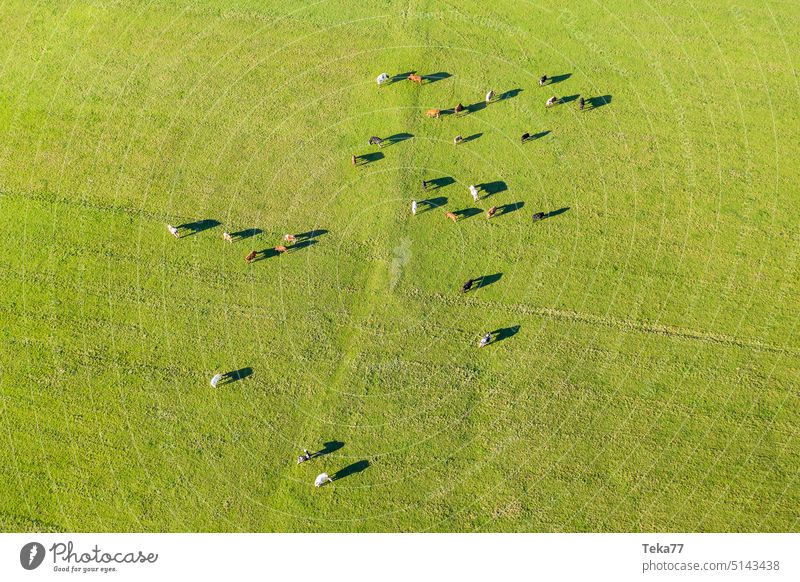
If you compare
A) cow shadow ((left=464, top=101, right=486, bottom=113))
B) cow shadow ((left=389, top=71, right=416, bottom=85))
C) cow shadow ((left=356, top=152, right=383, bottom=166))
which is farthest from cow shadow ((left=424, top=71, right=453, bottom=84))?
cow shadow ((left=356, top=152, right=383, bottom=166))

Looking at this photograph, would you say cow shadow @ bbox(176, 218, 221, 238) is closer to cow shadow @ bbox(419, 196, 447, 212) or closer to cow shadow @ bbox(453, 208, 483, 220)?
cow shadow @ bbox(419, 196, 447, 212)

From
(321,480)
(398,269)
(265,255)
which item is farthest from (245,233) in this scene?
(321,480)

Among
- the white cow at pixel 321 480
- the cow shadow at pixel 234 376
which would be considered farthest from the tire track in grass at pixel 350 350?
the cow shadow at pixel 234 376

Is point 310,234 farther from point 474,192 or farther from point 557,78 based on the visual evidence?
point 557,78

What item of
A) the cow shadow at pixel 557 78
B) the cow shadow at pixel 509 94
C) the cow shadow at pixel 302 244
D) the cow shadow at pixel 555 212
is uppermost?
the cow shadow at pixel 557 78

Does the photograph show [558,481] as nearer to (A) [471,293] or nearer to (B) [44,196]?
(A) [471,293]

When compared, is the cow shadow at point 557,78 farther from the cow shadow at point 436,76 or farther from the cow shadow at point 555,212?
the cow shadow at point 555,212

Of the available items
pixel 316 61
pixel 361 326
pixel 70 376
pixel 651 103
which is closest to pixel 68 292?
pixel 70 376
